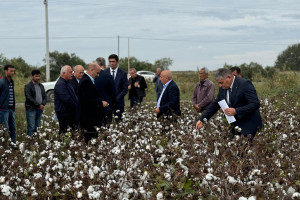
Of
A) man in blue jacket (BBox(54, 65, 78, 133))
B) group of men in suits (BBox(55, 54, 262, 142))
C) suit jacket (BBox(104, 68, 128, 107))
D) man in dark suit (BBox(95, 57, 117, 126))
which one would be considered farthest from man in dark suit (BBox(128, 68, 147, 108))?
man in blue jacket (BBox(54, 65, 78, 133))

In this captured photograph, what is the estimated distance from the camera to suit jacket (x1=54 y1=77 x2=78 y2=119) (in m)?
8.30

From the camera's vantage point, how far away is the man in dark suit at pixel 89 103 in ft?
25.0

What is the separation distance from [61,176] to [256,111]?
2.59m

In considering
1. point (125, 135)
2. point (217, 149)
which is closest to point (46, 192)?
point (217, 149)

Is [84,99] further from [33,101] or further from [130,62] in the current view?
[130,62]

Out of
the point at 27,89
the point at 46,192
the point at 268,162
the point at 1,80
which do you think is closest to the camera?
the point at 46,192

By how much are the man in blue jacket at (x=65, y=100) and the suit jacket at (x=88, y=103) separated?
540mm

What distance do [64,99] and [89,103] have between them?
0.73m

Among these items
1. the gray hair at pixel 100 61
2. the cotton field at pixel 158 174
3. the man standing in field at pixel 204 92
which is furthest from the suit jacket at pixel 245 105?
the gray hair at pixel 100 61

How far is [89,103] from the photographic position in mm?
7719

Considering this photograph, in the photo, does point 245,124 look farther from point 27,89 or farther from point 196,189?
point 27,89

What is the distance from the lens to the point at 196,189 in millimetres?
4453

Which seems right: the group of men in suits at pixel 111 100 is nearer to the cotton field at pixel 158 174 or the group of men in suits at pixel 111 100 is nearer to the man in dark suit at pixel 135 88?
the cotton field at pixel 158 174

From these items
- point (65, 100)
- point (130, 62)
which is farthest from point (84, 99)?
point (130, 62)
